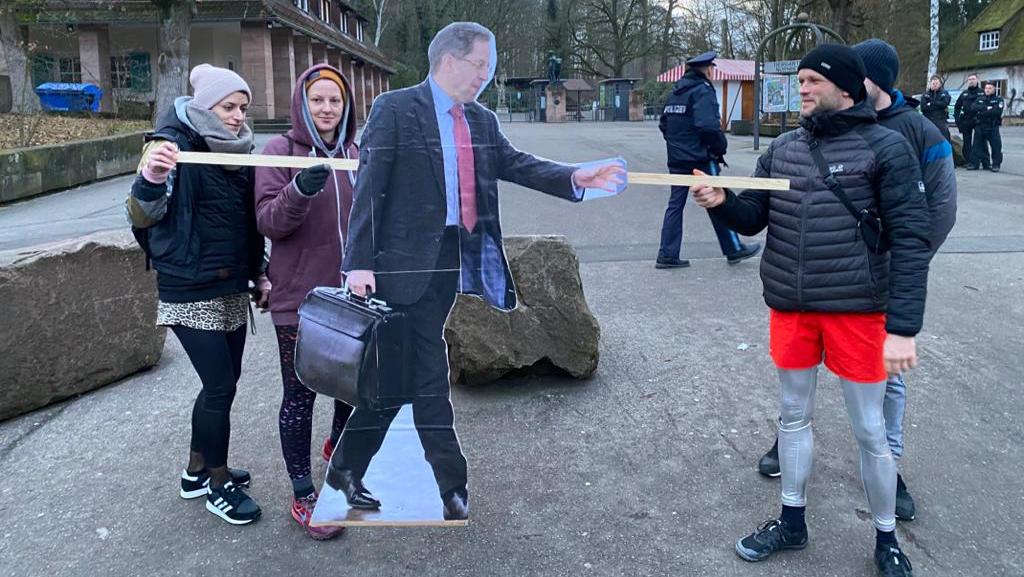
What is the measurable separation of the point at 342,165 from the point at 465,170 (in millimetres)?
447

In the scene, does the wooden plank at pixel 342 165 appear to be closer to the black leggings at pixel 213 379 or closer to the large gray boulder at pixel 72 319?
the black leggings at pixel 213 379

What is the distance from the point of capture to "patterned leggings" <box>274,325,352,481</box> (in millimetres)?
3264

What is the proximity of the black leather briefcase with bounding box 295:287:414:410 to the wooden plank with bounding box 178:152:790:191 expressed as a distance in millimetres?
461

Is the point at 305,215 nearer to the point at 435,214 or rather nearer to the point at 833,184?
the point at 435,214

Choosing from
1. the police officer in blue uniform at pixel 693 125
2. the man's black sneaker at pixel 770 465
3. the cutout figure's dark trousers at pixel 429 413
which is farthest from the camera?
the police officer in blue uniform at pixel 693 125

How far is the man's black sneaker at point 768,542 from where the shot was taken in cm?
310

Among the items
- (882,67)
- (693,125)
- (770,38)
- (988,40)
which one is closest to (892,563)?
(882,67)

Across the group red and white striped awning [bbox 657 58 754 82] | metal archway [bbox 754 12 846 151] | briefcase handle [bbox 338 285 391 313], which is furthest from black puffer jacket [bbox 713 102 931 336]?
red and white striped awning [bbox 657 58 754 82]

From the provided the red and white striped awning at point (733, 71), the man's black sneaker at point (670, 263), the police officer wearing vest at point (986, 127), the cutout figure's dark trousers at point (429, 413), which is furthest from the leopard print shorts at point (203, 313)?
the red and white striped awning at point (733, 71)

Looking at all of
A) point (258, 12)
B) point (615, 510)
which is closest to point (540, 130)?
point (258, 12)

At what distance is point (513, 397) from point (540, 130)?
22020 mm

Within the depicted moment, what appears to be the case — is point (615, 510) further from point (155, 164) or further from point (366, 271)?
point (155, 164)

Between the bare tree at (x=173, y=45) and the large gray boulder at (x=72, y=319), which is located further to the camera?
the bare tree at (x=173, y=45)

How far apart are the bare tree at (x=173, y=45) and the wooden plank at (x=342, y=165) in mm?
17817
